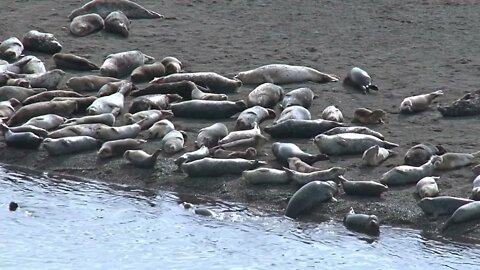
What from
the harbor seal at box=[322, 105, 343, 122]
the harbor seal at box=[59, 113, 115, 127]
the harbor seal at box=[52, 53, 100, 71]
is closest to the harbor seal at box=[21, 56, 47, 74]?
the harbor seal at box=[52, 53, 100, 71]

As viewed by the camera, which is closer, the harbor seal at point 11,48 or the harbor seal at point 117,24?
the harbor seal at point 11,48

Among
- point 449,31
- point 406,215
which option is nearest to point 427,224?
point 406,215

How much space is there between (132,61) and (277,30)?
2.61 meters

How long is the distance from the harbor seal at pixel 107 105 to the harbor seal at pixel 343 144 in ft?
6.96

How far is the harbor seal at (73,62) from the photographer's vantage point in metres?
13.3

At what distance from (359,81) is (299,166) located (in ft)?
8.54

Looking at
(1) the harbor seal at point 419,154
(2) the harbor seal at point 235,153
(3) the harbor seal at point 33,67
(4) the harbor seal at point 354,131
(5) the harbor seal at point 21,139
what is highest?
(1) the harbor seal at point 419,154

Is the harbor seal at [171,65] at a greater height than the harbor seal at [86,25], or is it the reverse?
the harbor seal at [171,65]

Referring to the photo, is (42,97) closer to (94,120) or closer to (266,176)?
(94,120)

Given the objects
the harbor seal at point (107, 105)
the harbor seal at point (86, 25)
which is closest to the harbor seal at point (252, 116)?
the harbor seal at point (107, 105)

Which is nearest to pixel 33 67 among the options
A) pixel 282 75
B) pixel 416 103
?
pixel 282 75

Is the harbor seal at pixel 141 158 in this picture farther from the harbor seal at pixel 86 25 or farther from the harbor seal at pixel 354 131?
the harbor seal at pixel 86 25

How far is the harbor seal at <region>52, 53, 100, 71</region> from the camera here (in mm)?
13320

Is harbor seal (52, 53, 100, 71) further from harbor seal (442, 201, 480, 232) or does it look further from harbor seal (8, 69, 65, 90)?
harbor seal (442, 201, 480, 232)
